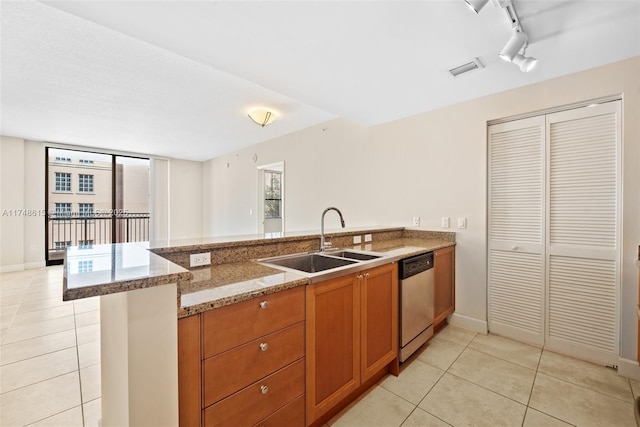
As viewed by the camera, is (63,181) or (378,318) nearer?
(378,318)

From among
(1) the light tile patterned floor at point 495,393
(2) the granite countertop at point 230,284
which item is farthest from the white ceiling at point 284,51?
(1) the light tile patterned floor at point 495,393

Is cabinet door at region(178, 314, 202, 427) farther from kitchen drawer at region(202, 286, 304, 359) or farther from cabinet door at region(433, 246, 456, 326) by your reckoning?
cabinet door at region(433, 246, 456, 326)

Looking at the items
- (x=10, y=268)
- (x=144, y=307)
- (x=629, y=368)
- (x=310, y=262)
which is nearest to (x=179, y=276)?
(x=144, y=307)

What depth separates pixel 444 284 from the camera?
9.13ft

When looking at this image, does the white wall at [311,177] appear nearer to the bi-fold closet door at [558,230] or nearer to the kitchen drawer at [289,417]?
the bi-fold closet door at [558,230]

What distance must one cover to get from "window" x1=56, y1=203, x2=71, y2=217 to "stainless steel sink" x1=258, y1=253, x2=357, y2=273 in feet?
22.2

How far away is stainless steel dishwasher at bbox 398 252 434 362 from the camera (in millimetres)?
2102

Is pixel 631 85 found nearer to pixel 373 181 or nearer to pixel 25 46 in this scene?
pixel 373 181

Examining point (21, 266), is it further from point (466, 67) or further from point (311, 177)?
point (466, 67)

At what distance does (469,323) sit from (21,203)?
8.02 meters

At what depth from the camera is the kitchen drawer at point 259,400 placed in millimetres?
1089

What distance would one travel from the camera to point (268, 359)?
4.05 feet

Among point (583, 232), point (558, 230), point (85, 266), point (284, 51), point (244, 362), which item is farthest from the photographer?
point (558, 230)

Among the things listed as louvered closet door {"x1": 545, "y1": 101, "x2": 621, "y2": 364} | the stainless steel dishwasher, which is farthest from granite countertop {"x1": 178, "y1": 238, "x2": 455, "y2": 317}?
louvered closet door {"x1": 545, "y1": 101, "x2": 621, "y2": 364}
